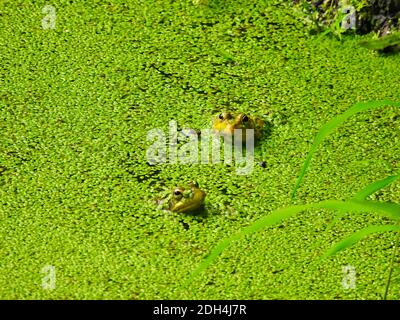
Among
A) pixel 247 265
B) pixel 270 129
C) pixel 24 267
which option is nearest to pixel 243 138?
pixel 270 129

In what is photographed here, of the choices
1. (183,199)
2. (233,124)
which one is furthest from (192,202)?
(233,124)

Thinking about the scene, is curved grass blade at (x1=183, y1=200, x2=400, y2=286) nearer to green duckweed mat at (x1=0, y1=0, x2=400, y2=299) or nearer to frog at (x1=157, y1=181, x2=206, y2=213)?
green duckweed mat at (x1=0, y1=0, x2=400, y2=299)

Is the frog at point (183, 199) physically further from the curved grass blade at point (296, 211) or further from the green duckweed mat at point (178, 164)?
the curved grass blade at point (296, 211)

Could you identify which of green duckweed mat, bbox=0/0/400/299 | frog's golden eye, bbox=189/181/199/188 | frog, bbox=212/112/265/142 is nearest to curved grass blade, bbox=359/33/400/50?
green duckweed mat, bbox=0/0/400/299

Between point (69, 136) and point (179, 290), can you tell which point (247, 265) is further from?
point (69, 136)

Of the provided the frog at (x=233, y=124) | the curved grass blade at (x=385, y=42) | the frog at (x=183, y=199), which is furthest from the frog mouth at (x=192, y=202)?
the curved grass blade at (x=385, y=42)
